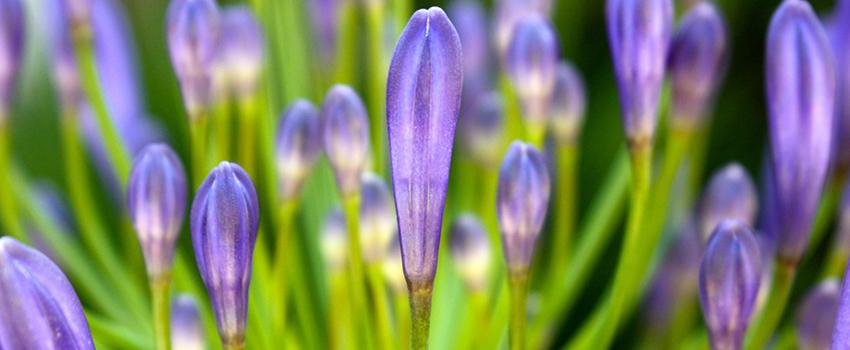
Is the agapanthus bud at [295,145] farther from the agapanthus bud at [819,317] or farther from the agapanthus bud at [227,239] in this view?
the agapanthus bud at [819,317]

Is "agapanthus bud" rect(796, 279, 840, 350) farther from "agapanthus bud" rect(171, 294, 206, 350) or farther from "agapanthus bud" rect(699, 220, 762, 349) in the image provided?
"agapanthus bud" rect(171, 294, 206, 350)

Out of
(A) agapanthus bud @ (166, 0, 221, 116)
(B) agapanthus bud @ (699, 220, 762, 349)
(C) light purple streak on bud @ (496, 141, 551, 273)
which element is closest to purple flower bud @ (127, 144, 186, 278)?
(A) agapanthus bud @ (166, 0, 221, 116)

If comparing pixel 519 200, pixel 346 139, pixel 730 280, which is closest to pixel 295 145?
pixel 346 139

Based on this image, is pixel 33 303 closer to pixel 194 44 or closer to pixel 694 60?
pixel 194 44

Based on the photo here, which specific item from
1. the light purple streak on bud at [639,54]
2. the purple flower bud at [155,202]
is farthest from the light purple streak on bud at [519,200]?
the purple flower bud at [155,202]

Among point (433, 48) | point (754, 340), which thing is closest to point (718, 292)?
point (754, 340)

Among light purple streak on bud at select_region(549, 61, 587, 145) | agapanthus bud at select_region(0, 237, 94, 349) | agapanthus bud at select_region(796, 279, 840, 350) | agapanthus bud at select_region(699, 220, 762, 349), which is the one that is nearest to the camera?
agapanthus bud at select_region(0, 237, 94, 349)

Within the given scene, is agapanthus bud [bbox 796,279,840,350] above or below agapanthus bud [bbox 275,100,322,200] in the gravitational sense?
below
